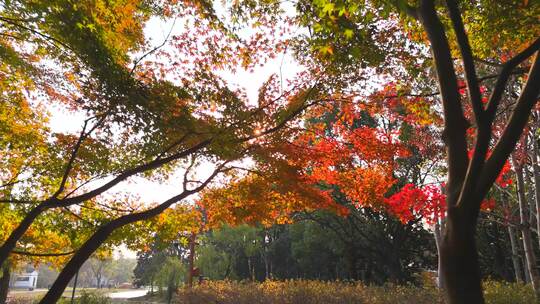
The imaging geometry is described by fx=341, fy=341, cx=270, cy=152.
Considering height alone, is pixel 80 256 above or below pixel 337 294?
above

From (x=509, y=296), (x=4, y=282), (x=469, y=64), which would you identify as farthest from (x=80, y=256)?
(x=4, y=282)

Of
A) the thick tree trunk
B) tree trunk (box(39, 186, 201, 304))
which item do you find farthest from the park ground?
the thick tree trunk

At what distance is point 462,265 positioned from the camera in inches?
125

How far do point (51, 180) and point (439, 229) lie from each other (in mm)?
12744

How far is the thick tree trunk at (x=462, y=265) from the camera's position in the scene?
3121 mm

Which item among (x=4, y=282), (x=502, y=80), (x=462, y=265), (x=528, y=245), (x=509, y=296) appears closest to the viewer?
(x=462, y=265)

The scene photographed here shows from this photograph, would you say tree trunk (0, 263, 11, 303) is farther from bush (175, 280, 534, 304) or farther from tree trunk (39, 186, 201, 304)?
tree trunk (39, 186, 201, 304)

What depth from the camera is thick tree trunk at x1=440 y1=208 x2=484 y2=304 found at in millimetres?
3121

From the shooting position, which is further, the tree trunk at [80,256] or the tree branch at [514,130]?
the tree trunk at [80,256]

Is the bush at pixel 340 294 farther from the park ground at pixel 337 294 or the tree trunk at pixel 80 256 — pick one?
the tree trunk at pixel 80 256

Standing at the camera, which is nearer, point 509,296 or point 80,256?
point 80,256

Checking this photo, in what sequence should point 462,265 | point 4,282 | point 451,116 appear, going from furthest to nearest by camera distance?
point 4,282, point 451,116, point 462,265

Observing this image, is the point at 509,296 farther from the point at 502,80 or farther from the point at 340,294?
the point at 502,80

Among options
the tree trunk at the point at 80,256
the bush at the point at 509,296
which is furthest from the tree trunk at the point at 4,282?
the bush at the point at 509,296
